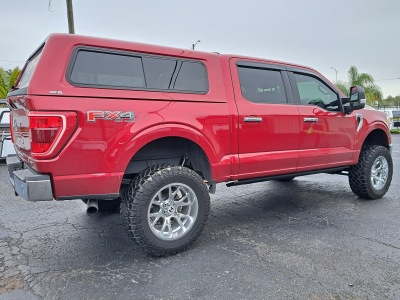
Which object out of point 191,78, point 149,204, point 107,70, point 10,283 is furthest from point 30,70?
point 10,283

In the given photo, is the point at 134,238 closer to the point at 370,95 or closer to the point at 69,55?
the point at 69,55

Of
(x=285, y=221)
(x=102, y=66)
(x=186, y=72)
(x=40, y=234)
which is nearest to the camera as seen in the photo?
(x=102, y=66)

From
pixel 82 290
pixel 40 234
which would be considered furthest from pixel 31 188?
pixel 40 234

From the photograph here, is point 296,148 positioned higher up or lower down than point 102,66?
lower down

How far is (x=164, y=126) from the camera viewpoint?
10.2 feet

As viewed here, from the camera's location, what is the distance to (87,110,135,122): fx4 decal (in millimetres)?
2748

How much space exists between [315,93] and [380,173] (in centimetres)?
191

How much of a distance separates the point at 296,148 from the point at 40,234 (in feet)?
10.7

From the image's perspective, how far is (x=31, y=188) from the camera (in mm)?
2631

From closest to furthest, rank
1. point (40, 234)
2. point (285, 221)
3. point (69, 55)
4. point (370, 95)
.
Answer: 1. point (69, 55)
2. point (40, 234)
3. point (285, 221)
4. point (370, 95)

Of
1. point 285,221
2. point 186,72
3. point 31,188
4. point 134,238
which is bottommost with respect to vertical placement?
point 285,221

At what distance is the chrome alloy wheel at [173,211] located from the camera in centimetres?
318

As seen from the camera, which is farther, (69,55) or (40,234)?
(40,234)

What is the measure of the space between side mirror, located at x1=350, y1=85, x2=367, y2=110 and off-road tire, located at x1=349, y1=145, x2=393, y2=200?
91 cm
